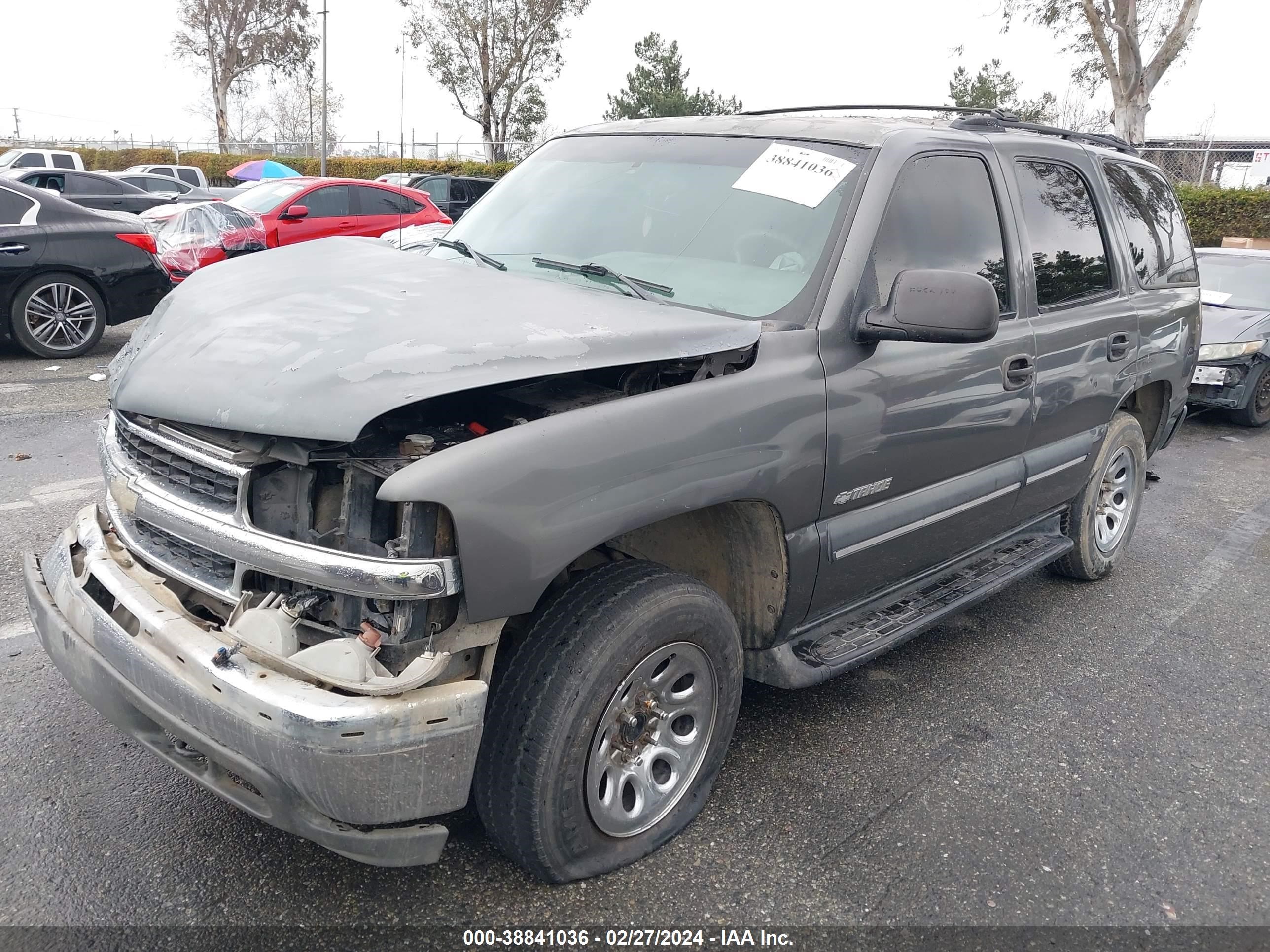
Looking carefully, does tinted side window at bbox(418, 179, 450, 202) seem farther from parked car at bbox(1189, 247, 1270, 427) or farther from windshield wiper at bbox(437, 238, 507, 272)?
windshield wiper at bbox(437, 238, 507, 272)

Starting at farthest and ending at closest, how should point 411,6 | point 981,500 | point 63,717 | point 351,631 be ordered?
1. point 411,6
2. point 981,500
3. point 63,717
4. point 351,631

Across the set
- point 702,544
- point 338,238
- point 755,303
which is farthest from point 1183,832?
point 338,238

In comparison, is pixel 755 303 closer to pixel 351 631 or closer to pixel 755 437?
pixel 755 437

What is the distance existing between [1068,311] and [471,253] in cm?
235

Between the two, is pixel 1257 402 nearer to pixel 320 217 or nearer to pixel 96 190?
pixel 320 217

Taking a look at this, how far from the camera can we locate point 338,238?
3.70 m

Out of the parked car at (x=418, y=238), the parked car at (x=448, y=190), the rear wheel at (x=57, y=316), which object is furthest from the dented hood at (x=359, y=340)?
the parked car at (x=448, y=190)

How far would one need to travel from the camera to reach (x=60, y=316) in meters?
8.59

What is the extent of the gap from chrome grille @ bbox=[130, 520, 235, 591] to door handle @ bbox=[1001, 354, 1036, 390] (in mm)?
2631

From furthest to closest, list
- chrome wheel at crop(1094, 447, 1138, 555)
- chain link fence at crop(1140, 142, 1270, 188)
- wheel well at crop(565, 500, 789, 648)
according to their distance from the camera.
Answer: chain link fence at crop(1140, 142, 1270, 188), chrome wheel at crop(1094, 447, 1138, 555), wheel well at crop(565, 500, 789, 648)

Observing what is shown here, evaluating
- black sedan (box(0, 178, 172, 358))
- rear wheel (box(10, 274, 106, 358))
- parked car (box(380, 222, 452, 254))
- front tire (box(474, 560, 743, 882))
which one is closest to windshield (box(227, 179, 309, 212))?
black sedan (box(0, 178, 172, 358))

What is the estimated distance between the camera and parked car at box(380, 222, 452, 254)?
3.82 metres

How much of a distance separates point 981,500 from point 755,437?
140 cm

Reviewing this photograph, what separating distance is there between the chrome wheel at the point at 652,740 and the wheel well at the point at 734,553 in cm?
32
